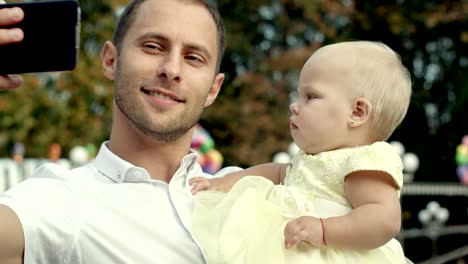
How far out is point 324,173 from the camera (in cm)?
224

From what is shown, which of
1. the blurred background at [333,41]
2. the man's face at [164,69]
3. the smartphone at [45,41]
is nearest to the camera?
the smartphone at [45,41]

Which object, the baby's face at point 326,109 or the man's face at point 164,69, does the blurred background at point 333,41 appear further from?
the baby's face at point 326,109

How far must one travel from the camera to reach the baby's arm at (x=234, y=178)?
7.93ft

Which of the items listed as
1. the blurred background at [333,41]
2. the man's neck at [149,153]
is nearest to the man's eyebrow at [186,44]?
the man's neck at [149,153]

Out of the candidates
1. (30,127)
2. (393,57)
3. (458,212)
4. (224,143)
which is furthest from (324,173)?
(224,143)

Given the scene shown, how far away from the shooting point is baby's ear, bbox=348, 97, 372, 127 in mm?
2275

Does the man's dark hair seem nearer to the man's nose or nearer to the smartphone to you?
the man's nose

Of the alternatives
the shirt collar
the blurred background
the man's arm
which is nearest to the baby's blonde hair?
the shirt collar

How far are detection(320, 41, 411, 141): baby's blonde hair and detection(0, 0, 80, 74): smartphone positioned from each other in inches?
31.5

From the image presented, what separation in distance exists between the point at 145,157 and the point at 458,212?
62.6 ft

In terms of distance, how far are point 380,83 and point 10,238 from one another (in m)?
1.09

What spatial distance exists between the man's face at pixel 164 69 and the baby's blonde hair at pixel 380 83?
1.43 feet

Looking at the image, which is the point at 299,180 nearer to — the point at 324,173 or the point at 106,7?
the point at 324,173

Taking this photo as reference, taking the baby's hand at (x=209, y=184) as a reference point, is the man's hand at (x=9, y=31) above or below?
above
